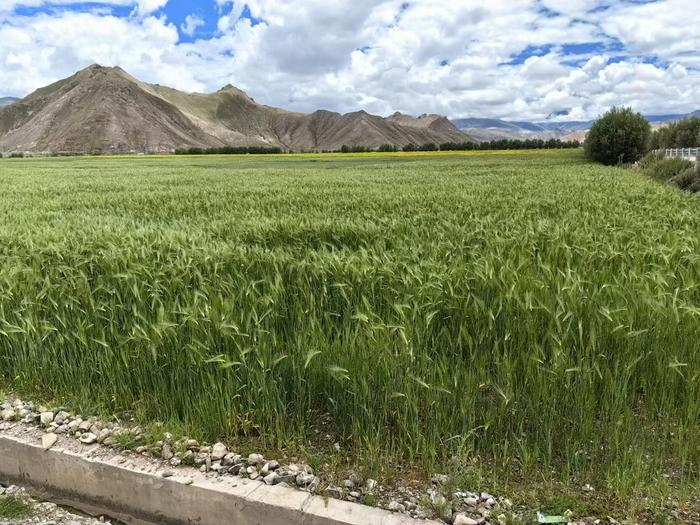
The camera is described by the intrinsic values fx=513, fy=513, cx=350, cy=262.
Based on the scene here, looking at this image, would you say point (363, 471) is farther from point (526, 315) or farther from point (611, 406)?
point (526, 315)

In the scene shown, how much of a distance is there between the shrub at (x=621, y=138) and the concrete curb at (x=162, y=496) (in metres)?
56.6

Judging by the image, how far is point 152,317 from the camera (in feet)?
17.3

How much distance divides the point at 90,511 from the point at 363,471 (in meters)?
1.84

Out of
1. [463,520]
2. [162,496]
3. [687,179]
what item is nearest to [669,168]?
[687,179]

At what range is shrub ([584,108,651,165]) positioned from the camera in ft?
172

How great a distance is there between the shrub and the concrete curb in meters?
56.6

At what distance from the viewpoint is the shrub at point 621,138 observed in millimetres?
52562

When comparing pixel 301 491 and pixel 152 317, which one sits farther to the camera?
pixel 152 317

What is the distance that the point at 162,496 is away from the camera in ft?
10.7

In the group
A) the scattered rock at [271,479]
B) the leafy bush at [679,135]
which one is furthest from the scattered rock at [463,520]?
the leafy bush at [679,135]

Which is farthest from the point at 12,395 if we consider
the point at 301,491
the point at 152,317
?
the point at 301,491

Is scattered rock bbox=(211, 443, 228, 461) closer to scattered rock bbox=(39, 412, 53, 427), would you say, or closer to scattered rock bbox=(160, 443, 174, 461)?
scattered rock bbox=(160, 443, 174, 461)

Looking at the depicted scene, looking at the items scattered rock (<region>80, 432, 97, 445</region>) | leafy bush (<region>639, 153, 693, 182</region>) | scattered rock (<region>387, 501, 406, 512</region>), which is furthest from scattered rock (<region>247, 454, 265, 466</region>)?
leafy bush (<region>639, 153, 693, 182</region>)

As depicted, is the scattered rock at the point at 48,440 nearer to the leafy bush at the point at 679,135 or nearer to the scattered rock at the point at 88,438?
the scattered rock at the point at 88,438
